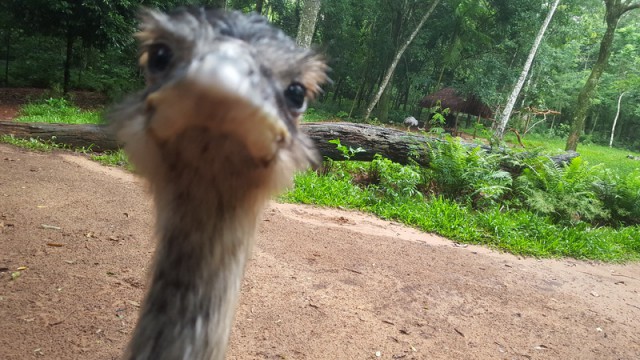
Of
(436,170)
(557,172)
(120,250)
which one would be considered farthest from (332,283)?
(557,172)

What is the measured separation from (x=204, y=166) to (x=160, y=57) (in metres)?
0.36

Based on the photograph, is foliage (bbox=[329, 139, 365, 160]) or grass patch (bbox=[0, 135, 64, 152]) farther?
foliage (bbox=[329, 139, 365, 160])

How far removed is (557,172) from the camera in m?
7.91

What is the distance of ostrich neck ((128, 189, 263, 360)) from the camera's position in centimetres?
128

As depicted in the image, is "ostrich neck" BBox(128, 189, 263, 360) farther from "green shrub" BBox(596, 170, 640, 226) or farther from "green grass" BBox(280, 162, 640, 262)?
"green shrub" BBox(596, 170, 640, 226)

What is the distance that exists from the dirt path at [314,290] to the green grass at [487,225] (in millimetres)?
409

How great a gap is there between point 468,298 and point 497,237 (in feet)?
7.34

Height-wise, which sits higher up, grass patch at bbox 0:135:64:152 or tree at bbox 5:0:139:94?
tree at bbox 5:0:139:94

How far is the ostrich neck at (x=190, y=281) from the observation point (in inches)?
50.5

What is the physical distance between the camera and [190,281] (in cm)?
131

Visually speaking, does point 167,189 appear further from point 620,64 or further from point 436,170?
point 620,64

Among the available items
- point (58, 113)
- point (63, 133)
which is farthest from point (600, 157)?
point (63, 133)

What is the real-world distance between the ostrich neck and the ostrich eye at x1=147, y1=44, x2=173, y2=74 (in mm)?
377

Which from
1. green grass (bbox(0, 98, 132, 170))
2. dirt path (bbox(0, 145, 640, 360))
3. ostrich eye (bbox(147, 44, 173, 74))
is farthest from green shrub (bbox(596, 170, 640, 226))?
ostrich eye (bbox(147, 44, 173, 74))
